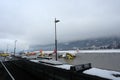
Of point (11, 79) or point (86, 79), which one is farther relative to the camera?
point (11, 79)

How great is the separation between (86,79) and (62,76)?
3.22m

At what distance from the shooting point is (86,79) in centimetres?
873

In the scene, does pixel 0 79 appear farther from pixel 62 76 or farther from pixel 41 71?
pixel 62 76

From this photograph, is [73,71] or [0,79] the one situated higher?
[73,71]

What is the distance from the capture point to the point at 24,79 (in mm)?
16156

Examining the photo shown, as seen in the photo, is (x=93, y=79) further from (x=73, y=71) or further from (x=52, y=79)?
(x=52, y=79)

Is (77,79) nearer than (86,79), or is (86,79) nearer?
(86,79)

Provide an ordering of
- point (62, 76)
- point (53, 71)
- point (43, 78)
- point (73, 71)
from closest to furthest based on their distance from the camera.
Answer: point (73, 71) → point (62, 76) → point (53, 71) → point (43, 78)

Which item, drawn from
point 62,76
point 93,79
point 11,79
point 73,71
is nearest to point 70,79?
point 73,71

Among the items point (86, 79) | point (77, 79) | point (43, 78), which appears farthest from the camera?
point (43, 78)

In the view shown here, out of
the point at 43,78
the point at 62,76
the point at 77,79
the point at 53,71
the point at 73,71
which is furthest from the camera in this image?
the point at 43,78

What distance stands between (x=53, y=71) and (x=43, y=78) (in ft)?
9.11

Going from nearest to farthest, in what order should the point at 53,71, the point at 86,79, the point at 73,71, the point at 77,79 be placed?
the point at 86,79 → the point at 77,79 → the point at 73,71 → the point at 53,71

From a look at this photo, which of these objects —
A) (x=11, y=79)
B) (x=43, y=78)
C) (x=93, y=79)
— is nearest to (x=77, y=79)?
(x=93, y=79)
